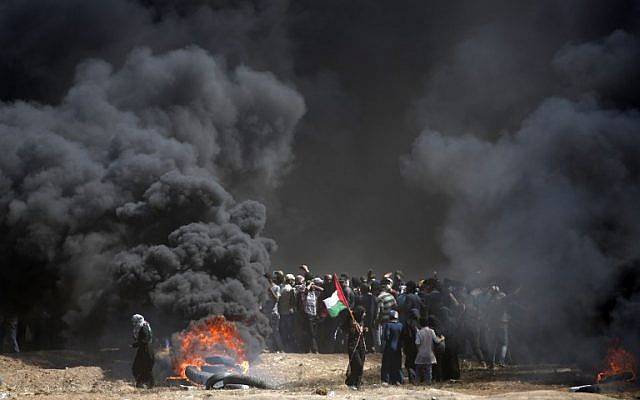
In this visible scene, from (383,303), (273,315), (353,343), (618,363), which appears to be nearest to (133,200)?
(273,315)

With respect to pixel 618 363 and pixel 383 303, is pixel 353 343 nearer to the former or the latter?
pixel 618 363

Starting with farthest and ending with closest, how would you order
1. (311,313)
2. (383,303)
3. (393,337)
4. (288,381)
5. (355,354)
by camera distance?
(311,313), (383,303), (288,381), (393,337), (355,354)

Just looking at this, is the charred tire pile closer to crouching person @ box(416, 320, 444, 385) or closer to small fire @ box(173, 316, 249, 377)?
small fire @ box(173, 316, 249, 377)

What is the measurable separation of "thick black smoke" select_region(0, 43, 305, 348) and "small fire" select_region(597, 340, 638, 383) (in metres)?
9.87

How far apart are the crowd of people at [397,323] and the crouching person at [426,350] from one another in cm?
2

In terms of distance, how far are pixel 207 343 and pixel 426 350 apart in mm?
6027

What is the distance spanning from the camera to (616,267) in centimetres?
1584

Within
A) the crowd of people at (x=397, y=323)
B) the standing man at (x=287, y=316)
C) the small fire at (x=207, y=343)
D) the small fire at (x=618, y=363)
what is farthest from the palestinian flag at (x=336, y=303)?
the standing man at (x=287, y=316)

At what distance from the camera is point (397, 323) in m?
17.0

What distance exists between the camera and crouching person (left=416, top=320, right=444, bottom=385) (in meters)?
16.7

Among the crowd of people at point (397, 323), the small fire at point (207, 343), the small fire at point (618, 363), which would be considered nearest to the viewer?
the small fire at point (618, 363)

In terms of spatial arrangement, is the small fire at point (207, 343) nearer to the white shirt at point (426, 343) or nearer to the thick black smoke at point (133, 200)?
the thick black smoke at point (133, 200)

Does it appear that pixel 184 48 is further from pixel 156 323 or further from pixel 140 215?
pixel 156 323

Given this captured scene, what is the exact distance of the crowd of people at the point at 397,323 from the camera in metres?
16.9
